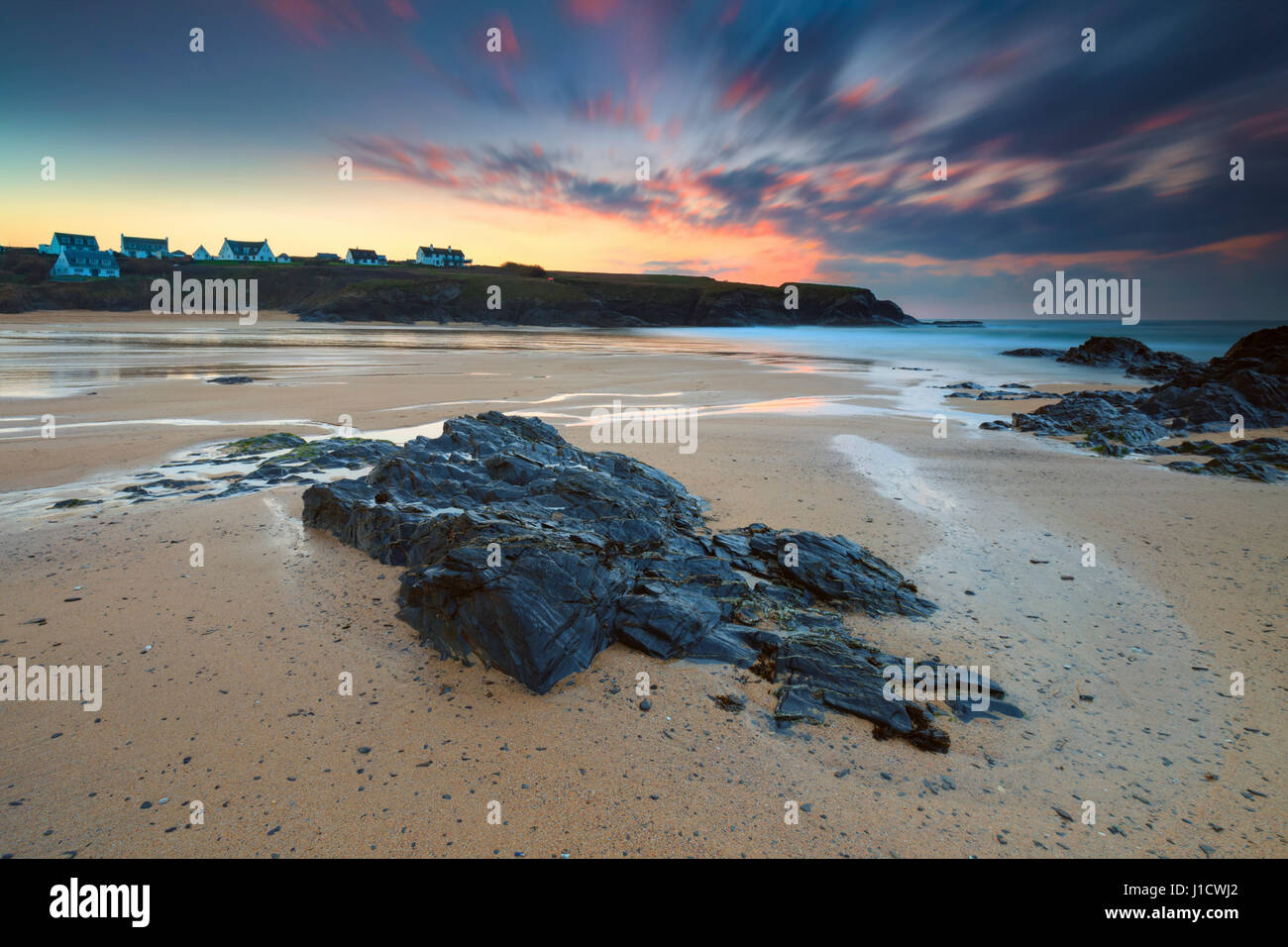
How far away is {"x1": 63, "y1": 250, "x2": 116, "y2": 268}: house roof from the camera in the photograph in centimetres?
9906

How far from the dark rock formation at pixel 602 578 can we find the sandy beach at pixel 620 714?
276 millimetres

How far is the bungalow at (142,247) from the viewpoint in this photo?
410 feet

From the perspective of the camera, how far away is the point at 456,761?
4566mm

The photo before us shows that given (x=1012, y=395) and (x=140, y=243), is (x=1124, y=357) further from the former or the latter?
(x=140, y=243)

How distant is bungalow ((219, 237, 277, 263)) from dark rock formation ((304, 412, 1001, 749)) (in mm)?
167418

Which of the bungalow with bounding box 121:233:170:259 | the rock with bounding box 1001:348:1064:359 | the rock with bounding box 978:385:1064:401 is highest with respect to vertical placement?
the bungalow with bounding box 121:233:170:259

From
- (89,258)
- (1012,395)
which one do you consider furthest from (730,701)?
(89,258)

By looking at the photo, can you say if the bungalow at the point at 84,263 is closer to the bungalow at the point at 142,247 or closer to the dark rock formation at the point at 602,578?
the bungalow at the point at 142,247

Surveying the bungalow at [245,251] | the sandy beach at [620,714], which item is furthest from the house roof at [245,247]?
the sandy beach at [620,714]

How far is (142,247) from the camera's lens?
126 m

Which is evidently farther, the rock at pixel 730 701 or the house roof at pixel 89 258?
the house roof at pixel 89 258

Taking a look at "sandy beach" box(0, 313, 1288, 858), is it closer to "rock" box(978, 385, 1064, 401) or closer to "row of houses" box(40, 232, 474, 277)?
"rock" box(978, 385, 1064, 401)

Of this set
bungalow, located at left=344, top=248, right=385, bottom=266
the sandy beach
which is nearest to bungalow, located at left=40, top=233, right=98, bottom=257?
bungalow, located at left=344, top=248, right=385, bottom=266
